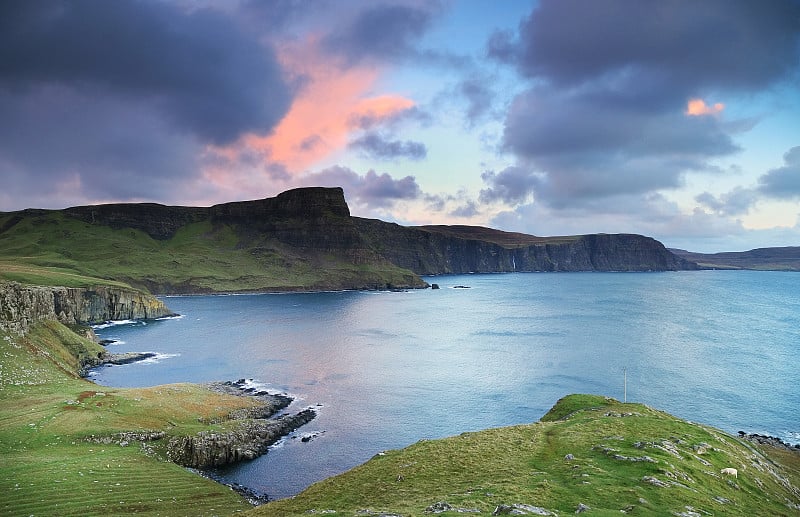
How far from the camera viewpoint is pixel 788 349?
454ft

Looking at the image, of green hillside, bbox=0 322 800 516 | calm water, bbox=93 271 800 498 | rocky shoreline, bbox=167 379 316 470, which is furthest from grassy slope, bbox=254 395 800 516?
rocky shoreline, bbox=167 379 316 470

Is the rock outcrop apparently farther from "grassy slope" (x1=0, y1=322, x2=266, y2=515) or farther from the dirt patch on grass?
the dirt patch on grass

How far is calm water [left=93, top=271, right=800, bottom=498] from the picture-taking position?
253ft

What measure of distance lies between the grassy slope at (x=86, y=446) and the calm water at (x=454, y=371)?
447 inches

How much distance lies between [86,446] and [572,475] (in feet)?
180

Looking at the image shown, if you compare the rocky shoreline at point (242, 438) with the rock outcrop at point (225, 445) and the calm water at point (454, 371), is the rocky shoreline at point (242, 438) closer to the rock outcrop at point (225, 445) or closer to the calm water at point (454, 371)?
the rock outcrop at point (225, 445)

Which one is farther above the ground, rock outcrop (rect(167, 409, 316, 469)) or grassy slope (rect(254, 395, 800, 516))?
grassy slope (rect(254, 395, 800, 516))

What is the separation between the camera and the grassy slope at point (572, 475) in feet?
103

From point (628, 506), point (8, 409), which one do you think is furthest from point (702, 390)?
point (8, 409)

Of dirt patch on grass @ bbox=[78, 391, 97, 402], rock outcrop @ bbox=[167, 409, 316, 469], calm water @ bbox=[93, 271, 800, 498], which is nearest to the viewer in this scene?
rock outcrop @ bbox=[167, 409, 316, 469]

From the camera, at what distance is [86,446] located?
55.8 metres

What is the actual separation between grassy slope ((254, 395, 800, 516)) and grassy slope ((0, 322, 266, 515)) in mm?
14953

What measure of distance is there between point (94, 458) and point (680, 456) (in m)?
59.0

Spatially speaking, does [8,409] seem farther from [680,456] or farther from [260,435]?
[680,456]
